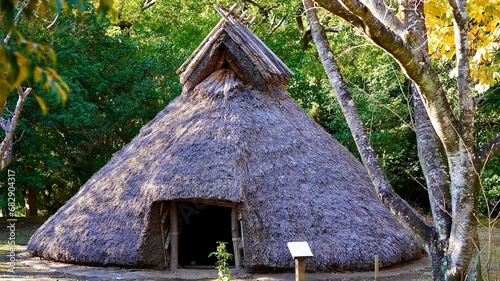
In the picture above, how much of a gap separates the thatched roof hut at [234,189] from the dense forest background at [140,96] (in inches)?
168

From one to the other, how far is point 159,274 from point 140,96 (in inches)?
337

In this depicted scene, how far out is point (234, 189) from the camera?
32.0ft

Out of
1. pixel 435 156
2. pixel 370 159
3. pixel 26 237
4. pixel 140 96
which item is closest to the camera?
pixel 435 156

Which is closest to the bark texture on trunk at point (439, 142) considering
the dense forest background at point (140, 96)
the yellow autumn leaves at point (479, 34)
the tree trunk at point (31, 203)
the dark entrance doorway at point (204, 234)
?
the yellow autumn leaves at point (479, 34)

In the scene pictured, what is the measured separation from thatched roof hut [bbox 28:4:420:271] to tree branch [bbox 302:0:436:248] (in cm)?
408

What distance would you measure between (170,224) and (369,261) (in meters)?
3.31

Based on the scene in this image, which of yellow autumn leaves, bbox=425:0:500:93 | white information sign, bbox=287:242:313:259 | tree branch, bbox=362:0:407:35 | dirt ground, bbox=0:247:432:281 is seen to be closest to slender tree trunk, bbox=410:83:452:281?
tree branch, bbox=362:0:407:35

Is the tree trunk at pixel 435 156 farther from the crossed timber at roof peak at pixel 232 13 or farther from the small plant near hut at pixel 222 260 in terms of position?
the crossed timber at roof peak at pixel 232 13

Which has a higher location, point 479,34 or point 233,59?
point 233,59

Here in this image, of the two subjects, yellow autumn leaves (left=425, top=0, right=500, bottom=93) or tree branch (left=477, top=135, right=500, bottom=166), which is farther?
yellow autumn leaves (left=425, top=0, right=500, bottom=93)

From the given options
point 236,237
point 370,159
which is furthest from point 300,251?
point 236,237

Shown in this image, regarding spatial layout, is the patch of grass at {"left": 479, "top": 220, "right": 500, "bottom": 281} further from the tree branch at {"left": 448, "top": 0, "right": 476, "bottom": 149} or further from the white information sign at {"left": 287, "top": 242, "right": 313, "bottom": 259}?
the white information sign at {"left": 287, "top": 242, "right": 313, "bottom": 259}

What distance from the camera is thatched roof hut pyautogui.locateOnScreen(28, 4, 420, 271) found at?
32.5 ft

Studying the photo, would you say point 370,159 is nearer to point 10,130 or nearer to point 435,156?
point 435,156
